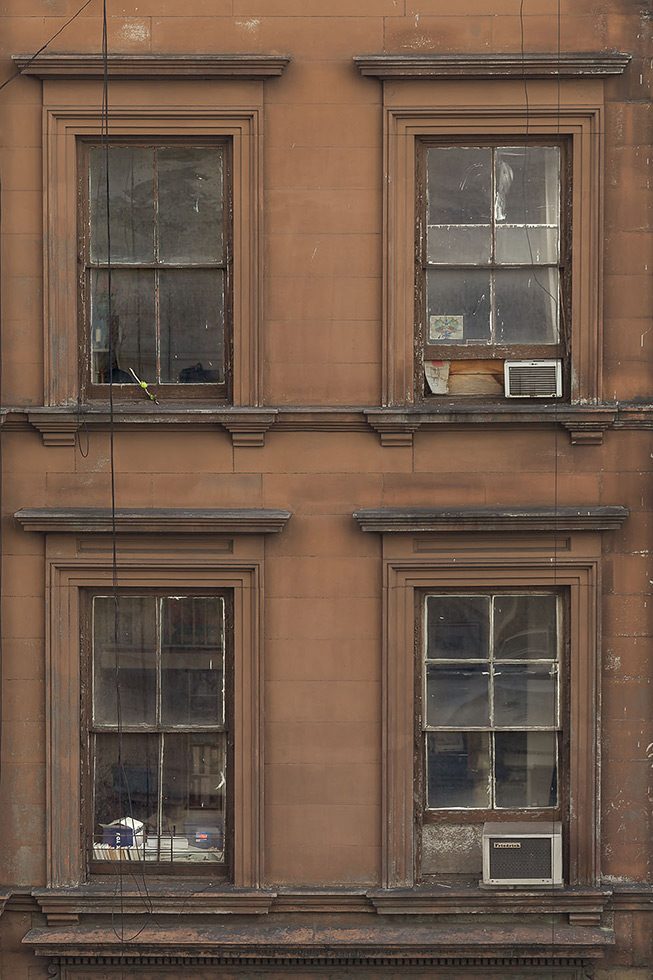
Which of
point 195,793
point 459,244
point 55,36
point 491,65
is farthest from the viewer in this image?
point 195,793

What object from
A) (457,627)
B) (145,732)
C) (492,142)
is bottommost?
(145,732)

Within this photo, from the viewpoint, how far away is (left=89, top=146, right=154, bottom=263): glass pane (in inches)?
319

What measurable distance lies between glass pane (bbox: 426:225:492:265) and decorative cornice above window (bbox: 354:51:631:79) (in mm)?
953

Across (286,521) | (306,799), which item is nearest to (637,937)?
(306,799)

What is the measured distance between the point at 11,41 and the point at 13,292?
1598mm

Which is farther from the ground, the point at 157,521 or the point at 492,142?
the point at 492,142

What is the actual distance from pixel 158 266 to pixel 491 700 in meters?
3.60

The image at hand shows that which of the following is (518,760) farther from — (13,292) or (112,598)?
(13,292)

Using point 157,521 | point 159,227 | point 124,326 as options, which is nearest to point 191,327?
point 124,326

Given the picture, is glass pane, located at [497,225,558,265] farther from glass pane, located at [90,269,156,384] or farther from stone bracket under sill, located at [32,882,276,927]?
stone bracket under sill, located at [32,882,276,927]

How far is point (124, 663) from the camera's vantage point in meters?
8.24

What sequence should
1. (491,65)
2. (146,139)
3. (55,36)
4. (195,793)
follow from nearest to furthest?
(491,65) → (55,36) → (146,139) → (195,793)

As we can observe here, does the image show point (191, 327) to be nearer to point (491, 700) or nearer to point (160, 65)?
point (160, 65)

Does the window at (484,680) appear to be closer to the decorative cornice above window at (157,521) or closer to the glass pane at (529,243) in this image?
the decorative cornice above window at (157,521)
